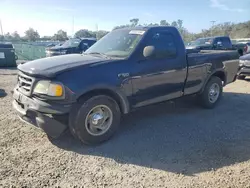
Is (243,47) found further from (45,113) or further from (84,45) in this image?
(45,113)

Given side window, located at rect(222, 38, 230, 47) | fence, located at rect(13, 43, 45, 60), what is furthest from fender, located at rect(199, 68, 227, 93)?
fence, located at rect(13, 43, 45, 60)

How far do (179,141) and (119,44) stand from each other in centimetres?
208

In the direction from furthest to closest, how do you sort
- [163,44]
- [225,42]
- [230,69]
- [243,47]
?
1. [243,47]
2. [225,42]
3. [230,69]
4. [163,44]

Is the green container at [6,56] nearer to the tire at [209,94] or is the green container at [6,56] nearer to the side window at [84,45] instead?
the side window at [84,45]

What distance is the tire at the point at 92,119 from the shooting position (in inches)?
139

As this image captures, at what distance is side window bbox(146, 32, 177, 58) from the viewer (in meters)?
4.45

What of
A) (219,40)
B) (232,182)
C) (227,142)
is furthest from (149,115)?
(219,40)

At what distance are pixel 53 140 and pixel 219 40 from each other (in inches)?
540

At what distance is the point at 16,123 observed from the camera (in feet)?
A: 15.2

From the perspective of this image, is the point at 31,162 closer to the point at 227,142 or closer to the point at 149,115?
the point at 149,115

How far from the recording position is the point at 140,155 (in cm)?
353

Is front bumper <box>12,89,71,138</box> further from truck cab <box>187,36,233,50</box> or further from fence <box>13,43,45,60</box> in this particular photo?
fence <box>13,43,45,60</box>

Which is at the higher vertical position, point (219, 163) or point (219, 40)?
point (219, 40)

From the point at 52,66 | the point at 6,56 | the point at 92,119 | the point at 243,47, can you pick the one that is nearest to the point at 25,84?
the point at 52,66
